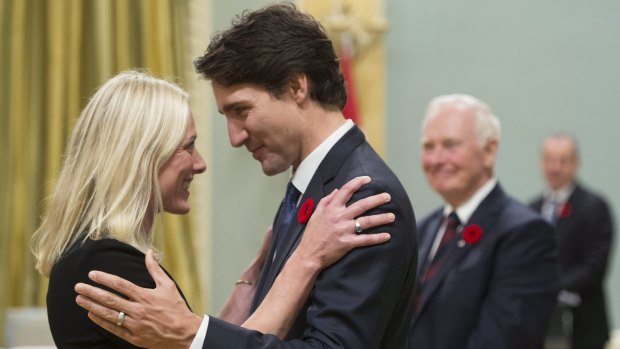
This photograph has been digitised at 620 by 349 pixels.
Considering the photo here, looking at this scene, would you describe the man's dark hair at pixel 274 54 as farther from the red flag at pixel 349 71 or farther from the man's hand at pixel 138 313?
the red flag at pixel 349 71

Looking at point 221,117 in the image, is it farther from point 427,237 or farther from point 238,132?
point 238,132

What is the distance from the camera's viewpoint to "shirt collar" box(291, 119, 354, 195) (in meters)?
2.29

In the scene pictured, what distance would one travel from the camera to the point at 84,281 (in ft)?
6.72

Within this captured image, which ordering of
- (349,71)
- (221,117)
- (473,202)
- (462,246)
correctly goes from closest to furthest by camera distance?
(462,246) < (473,202) < (221,117) < (349,71)

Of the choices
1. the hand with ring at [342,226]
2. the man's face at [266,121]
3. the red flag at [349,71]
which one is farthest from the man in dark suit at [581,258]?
the hand with ring at [342,226]

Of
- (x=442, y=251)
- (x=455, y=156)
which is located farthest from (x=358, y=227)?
(x=455, y=156)

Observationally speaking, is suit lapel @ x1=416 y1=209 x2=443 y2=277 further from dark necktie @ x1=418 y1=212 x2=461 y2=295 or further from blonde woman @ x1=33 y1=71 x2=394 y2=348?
blonde woman @ x1=33 y1=71 x2=394 y2=348

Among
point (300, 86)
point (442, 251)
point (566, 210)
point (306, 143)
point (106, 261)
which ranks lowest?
point (566, 210)

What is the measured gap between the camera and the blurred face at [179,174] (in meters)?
2.29

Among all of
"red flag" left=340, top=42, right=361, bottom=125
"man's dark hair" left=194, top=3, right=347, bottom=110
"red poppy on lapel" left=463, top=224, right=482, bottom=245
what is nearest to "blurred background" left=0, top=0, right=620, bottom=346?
"red flag" left=340, top=42, right=361, bottom=125

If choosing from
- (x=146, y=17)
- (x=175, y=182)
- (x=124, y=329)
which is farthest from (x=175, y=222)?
(x=124, y=329)

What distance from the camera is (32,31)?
13.5 feet

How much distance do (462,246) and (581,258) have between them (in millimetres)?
2717

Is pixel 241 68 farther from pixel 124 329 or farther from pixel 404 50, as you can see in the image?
pixel 404 50
